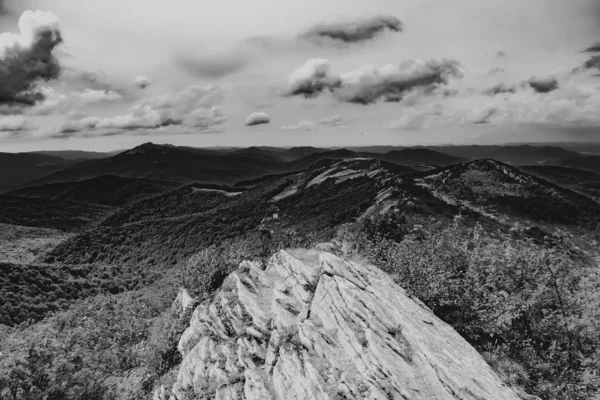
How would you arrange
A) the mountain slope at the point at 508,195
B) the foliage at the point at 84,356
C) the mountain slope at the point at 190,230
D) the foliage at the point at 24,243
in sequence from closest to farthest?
the foliage at the point at 84,356 < the mountain slope at the point at 508,195 < the mountain slope at the point at 190,230 < the foliage at the point at 24,243

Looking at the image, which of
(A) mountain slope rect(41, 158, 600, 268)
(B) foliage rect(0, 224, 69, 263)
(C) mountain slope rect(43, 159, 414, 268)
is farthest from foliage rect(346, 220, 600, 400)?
(B) foliage rect(0, 224, 69, 263)

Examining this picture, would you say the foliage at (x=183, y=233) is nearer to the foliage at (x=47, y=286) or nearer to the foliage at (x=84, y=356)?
the foliage at (x=47, y=286)

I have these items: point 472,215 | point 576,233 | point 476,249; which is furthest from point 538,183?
point 476,249

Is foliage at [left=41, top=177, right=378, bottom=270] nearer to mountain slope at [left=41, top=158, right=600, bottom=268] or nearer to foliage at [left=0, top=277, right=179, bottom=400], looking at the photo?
mountain slope at [left=41, top=158, right=600, bottom=268]

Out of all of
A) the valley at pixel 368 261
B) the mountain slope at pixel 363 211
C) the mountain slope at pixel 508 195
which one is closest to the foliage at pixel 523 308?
the valley at pixel 368 261

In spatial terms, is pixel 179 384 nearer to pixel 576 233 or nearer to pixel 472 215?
pixel 472 215

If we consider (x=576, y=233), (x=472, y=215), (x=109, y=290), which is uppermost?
(x=472, y=215)

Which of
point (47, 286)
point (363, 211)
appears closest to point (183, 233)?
point (47, 286)
